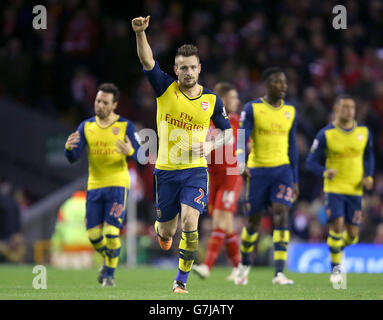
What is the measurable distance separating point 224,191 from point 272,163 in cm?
109

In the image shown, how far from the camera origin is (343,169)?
1206 centimetres

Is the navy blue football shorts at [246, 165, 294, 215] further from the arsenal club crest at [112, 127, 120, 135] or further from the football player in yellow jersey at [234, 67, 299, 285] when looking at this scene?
the arsenal club crest at [112, 127, 120, 135]

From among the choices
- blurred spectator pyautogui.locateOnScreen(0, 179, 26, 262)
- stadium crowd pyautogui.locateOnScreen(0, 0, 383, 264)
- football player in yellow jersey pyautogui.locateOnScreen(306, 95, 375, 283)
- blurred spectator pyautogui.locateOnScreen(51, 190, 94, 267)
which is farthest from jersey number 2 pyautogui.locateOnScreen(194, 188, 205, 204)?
blurred spectator pyautogui.locateOnScreen(0, 179, 26, 262)

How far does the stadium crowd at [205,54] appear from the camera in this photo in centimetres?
1878

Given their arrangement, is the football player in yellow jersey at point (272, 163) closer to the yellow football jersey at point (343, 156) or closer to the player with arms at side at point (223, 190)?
the player with arms at side at point (223, 190)

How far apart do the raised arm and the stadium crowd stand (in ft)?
31.7

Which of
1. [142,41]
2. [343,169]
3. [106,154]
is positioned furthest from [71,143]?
[343,169]

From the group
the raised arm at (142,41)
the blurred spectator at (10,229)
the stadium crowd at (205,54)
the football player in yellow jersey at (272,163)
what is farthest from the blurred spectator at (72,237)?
the raised arm at (142,41)

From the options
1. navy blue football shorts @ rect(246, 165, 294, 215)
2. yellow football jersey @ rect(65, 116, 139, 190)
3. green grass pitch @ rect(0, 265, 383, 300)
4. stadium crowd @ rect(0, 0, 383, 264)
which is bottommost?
green grass pitch @ rect(0, 265, 383, 300)

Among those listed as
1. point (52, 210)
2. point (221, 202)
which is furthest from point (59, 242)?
point (221, 202)

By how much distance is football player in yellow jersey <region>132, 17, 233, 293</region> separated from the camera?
869 centimetres

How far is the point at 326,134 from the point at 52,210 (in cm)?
884

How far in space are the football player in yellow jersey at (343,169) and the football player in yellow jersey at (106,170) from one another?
9.08 ft

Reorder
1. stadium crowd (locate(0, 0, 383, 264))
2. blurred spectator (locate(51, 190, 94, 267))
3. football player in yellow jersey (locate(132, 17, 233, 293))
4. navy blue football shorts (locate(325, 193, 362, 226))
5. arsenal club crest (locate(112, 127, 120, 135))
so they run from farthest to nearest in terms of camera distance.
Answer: stadium crowd (locate(0, 0, 383, 264)), blurred spectator (locate(51, 190, 94, 267)), navy blue football shorts (locate(325, 193, 362, 226)), arsenal club crest (locate(112, 127, 120, 135)), football player in yellow jersey (locate(132, 17, 233, 293))
